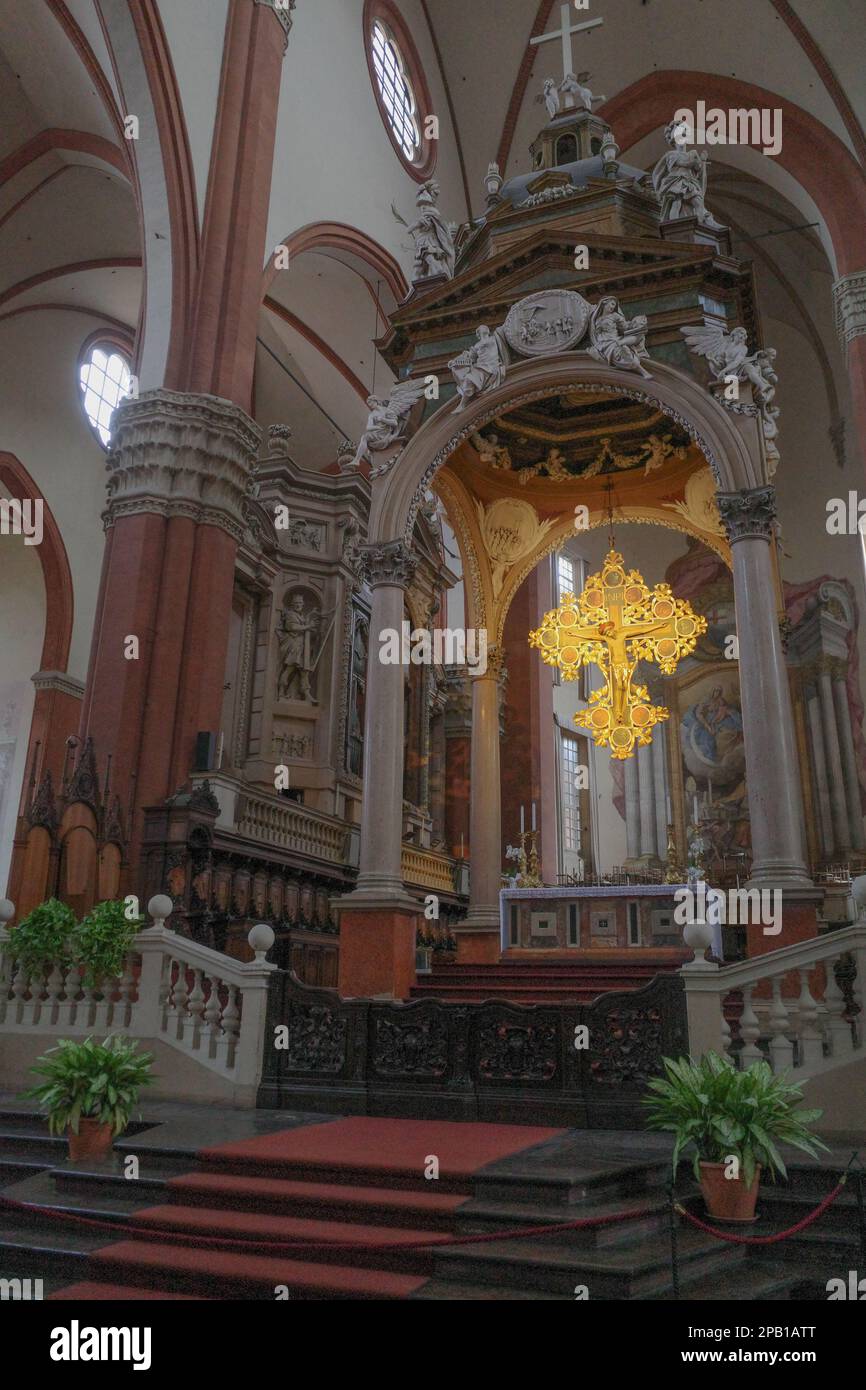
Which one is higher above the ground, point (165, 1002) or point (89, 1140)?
point (165, 1002)

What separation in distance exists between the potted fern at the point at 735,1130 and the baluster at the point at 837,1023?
133cm

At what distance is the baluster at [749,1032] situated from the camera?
6.25m

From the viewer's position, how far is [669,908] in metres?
10.1

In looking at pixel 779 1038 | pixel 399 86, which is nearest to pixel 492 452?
pixel 779 1038

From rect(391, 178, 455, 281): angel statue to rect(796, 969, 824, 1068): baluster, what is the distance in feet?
26.3

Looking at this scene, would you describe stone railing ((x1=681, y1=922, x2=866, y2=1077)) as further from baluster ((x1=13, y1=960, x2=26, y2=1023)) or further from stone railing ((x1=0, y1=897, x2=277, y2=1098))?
baluster ((x1=13, y1=960, x2=26, y2=1023))

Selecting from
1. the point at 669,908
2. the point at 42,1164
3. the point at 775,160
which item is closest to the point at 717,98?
the point at 775,160

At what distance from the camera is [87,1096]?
5.92 m

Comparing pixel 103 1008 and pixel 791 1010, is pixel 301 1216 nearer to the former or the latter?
pixel 791 1010

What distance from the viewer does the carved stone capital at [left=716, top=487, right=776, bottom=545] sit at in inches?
335

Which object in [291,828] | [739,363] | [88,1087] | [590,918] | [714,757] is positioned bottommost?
[88,1087]

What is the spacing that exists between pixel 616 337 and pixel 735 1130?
6891 mm

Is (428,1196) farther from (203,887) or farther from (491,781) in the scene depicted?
(491,781)

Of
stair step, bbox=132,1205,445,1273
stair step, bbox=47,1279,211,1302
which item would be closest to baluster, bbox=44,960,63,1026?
stair step, bbox=132,1205,445,1273
